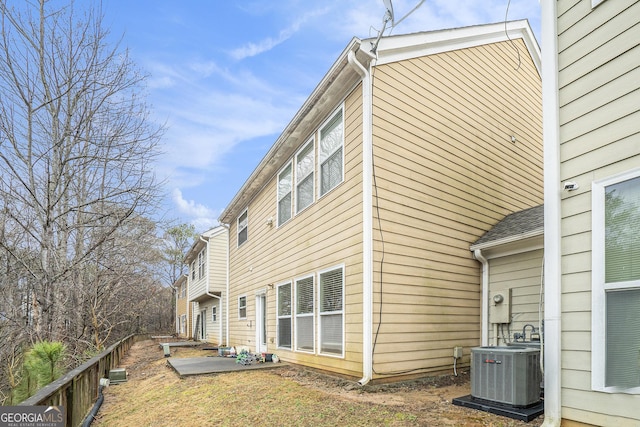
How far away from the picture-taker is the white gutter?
147 inches

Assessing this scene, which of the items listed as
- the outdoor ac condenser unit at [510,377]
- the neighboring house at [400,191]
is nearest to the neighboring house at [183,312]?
the neighboring house at [400,191]

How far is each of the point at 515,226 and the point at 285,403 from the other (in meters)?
4.97

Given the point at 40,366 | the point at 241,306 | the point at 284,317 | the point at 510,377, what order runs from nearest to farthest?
the point at 510,377, the point at 40,366, the point at 284,317, the point at 241,306

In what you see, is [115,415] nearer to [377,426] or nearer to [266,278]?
[377,426]

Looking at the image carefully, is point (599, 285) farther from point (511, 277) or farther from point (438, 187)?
point (438, 187)

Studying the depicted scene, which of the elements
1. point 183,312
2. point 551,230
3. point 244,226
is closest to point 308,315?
point 551,230

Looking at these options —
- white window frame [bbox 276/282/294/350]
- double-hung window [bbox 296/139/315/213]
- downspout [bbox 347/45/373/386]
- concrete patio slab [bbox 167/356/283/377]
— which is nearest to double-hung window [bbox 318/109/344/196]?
double-hung window [bbox 296/139/315/213]

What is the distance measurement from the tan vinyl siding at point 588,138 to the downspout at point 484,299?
3.94 metres

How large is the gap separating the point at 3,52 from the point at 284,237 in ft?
20.6

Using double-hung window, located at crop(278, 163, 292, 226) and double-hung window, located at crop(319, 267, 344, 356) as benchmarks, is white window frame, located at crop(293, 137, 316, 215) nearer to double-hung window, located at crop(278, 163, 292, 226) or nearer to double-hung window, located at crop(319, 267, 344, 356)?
double-hung window, located at crop(278, 163, 292, 226)

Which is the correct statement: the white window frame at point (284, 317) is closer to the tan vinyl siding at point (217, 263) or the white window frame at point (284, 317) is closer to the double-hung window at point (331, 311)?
the double-hung window at point (331, 311)

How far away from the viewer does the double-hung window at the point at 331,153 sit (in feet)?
23.8

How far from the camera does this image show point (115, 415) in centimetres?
561

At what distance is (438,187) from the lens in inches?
287
